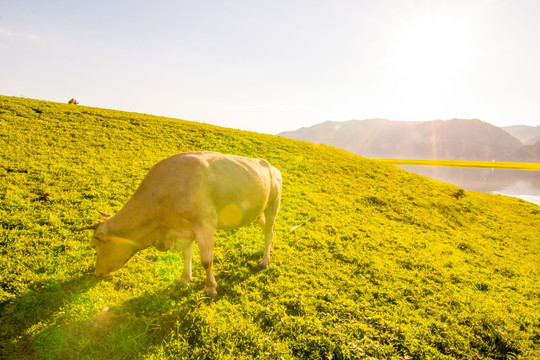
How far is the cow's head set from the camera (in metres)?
5.33

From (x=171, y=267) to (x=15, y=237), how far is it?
4.44m

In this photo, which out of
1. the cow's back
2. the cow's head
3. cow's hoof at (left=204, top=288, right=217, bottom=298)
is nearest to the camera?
the cow's head

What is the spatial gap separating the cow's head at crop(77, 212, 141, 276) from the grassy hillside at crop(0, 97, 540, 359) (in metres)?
0.90

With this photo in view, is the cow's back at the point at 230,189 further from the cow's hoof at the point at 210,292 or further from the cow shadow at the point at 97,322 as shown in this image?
the cow shadow at the point at 97,322

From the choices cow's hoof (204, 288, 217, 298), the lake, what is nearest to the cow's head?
cow's hoof (204, 288, 217, 298)

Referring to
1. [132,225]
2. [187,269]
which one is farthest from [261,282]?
[132,225]

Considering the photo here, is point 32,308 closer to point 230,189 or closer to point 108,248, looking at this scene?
point 108,248

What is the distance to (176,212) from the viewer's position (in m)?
5.51

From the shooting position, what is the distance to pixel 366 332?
600cm

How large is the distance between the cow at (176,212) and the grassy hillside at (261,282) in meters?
1.06

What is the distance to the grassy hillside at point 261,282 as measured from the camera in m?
5.18

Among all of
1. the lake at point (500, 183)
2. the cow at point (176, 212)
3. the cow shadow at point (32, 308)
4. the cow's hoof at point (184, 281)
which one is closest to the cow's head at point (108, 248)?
the cow at point (176, 212)

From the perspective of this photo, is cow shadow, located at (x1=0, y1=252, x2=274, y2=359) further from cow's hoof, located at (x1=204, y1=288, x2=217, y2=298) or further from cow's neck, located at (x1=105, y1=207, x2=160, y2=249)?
cow's neck, located at (x1=105, y1=207, x2=160, y2=249)

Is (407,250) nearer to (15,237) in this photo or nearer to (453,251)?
(453,251)
